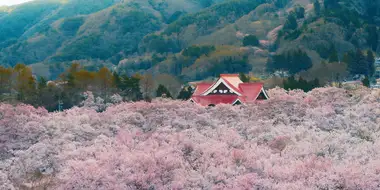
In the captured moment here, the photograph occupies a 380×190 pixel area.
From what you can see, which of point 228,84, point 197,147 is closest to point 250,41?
point 228,84

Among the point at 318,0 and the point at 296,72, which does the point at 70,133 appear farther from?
the point at 318,0

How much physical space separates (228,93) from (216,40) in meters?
70.2

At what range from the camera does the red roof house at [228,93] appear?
129 ft

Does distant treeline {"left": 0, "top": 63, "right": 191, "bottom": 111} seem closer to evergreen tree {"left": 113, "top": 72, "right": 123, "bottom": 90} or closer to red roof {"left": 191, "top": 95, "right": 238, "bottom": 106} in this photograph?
evergreen tree {"left": 113, "top": 72, "right": 123, "bottom": 90}

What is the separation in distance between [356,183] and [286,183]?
1927mm

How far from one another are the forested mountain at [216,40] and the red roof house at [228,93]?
74.8 feet

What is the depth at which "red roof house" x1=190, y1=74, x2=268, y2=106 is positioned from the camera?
39312 mm

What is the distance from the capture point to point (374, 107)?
80.9 feet

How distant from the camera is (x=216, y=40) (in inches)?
4299

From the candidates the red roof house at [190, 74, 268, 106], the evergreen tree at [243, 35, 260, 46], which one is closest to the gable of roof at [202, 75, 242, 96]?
the red roof house at [190, 74, 268, 106]

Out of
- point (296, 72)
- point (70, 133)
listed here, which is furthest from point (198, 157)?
point (296, 72)

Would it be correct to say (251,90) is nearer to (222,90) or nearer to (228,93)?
(228,93)

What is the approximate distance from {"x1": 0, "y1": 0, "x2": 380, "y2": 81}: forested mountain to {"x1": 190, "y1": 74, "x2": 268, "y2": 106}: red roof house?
74.8 ft

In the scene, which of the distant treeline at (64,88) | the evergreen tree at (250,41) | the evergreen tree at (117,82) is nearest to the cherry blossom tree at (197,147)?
the distant treeline at (64,88)
